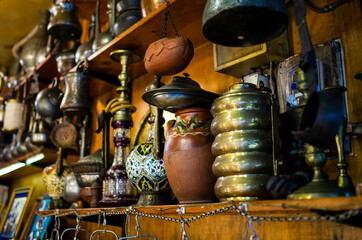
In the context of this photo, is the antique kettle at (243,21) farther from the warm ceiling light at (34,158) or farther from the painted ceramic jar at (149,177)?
the warm ceiling light at (34,158)

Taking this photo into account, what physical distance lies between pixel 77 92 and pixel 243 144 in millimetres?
1173

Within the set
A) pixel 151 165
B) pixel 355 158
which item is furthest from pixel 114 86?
pixel 355 158

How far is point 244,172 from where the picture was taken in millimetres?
886

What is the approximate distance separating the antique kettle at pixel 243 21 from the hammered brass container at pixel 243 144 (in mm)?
145

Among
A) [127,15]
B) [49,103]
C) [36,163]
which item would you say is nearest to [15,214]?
[36,163]

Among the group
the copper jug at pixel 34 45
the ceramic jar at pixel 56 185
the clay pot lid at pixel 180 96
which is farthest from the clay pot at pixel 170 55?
the copper jug at pixel 34 45

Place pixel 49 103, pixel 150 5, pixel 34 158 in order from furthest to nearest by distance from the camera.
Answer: pixel 34 158 < pixel 49 103 < pixel 150 5

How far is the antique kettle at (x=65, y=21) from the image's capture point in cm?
218

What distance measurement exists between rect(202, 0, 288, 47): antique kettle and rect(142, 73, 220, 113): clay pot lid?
0.16 meters

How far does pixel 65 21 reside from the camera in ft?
7.12

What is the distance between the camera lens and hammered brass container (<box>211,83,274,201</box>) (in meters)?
0.88

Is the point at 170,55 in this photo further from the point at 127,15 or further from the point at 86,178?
the point at 86,178

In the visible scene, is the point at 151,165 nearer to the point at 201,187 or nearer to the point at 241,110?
the point at 201,187

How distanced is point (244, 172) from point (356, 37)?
0.48m
